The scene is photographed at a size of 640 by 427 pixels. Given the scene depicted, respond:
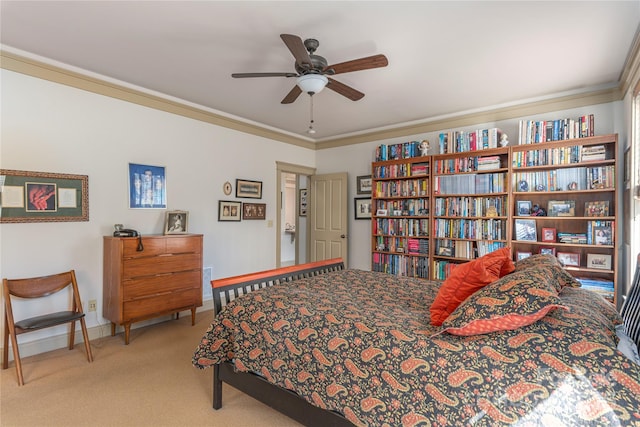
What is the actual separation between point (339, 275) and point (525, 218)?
7.79 feet

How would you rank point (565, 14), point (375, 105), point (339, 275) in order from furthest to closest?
point (375, 105) < point (339, 275) < point (565, 14)

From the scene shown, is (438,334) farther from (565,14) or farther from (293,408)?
(565,14)

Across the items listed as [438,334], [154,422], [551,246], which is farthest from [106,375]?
[551,246]

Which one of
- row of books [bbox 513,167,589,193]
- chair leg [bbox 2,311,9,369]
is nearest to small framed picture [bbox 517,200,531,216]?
row of books [bbox 513,167,589,193]

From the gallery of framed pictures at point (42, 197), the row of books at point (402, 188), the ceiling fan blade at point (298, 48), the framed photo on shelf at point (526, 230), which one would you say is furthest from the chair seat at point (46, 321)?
the framed photo on shelf at point (526, 230)

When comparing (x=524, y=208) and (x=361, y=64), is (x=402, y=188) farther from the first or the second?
(x=361, y=64)

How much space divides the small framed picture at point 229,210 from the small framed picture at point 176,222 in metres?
0.61

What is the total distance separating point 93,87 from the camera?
3139 mm

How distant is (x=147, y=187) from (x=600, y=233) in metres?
4.88

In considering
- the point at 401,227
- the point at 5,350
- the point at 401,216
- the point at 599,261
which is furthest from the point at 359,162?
the point at 5,350

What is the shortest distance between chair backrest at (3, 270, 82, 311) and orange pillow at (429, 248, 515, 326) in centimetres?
310

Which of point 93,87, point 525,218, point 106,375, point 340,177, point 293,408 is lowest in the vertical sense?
point 106,375

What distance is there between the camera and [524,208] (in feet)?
11.7

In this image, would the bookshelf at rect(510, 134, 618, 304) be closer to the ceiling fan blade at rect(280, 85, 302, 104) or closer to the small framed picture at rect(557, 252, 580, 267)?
the small framed picture at rect(557, 252, 580, 267)
